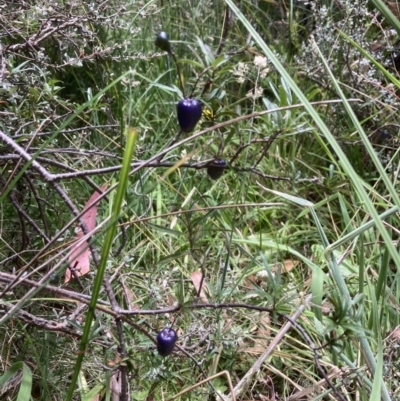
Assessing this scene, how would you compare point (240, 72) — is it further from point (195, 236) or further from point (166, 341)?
point (166, 341)

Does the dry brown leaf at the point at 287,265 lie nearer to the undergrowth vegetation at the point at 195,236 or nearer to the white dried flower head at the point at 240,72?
the undergrowth vegetation at the point at 195,236

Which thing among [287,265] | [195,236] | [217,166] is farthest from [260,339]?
[217,166]

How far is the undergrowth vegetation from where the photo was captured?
772mm

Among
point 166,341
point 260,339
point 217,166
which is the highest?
point 217,166

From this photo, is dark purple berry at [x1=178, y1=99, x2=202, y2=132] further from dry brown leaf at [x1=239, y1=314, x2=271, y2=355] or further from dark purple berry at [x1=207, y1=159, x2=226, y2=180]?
dry brown leaf at [x1=239, y1=314, x2=271, y2=355]

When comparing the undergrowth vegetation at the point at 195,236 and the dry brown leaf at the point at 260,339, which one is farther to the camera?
the dry brown leaf at the point at 260,339

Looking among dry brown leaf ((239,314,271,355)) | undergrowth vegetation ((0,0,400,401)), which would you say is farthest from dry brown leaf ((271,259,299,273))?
dry brown leaf ((239,314,271,355))

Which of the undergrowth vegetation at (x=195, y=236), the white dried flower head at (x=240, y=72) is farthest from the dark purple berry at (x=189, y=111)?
the white dried flower head at (x=240, y=72)

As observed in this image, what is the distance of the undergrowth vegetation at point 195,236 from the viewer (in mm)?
772

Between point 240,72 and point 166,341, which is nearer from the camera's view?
point 166,341

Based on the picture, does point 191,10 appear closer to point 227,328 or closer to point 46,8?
point 46,8

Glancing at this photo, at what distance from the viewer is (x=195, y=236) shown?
856 millimetres

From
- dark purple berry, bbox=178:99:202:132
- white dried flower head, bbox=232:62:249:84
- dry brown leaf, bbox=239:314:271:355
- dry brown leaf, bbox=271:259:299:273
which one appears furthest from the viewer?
dry brown leaf, bbox=271:259:299:273

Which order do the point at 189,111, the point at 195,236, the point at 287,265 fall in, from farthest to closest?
the point at 287,265, the point at 195,236, the point at 189,111
